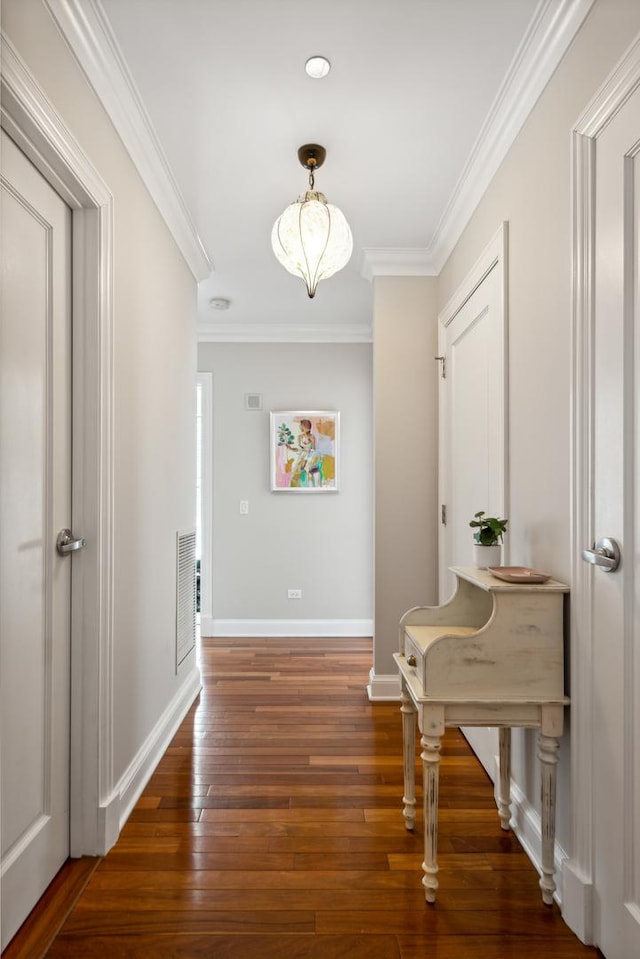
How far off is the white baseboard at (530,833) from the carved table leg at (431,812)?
0.35 meters

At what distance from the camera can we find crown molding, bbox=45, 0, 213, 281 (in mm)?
1636

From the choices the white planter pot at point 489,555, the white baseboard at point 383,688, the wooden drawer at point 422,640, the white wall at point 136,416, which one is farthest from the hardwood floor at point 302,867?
the white planter pot at point 489,555

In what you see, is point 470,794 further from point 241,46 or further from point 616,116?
point 241,46

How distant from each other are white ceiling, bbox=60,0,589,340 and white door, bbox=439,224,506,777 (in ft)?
1.46

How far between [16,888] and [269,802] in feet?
3.14

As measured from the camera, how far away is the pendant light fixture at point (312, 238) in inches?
85.8

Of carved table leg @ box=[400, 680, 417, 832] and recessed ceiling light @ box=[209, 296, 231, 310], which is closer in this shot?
carved table leg @ box=[400, 680, 417, 832]

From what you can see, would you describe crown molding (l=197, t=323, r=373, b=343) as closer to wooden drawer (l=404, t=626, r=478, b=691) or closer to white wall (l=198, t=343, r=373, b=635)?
white wall (l=198, t=343, r=373, b=635)

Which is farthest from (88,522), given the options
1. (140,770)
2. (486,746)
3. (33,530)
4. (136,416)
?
(486,746)

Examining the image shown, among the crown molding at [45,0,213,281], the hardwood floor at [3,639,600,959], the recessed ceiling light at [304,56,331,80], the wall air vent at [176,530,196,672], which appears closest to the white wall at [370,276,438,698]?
the hardwood floor at [3,639,600,959]

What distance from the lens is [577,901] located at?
1574mm

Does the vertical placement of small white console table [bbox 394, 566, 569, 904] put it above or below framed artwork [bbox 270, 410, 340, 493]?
below

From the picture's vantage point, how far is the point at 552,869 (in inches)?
65.3

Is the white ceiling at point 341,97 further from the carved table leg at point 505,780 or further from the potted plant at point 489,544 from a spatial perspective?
the carved table leg at point 505,780
